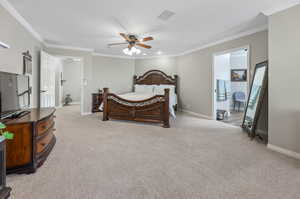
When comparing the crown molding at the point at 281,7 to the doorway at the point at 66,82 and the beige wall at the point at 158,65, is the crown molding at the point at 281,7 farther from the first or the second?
the doorway at the point at 66,82

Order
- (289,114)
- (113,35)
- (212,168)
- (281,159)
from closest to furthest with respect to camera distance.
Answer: (212,168), (281,159), (289,114), (113,35)

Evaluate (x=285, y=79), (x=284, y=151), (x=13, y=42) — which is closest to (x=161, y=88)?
(x=285, y=79)

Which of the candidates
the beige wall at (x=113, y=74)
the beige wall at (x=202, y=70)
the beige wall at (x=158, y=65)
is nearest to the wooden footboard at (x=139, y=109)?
the beige wall at (x=202, y=70)

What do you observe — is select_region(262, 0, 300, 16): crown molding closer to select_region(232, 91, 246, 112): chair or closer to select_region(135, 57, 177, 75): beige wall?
select_region(135, 57, 177, 75): beige wall

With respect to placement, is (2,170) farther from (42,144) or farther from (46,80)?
(46,80)

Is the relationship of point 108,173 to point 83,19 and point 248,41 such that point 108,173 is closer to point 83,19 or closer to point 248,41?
point 83,19

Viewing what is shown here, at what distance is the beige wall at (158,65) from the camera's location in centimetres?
689

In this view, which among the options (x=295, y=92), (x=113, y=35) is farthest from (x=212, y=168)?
(x=113, y=35)

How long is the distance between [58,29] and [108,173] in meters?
3.76

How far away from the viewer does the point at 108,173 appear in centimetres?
193

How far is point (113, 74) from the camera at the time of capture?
7.10 meters

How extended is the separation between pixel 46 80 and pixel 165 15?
4.01 metres

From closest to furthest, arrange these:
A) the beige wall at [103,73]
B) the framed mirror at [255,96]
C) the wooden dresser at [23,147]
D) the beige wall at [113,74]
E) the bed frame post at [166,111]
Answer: the wooden dresser at [23,147] < the framed mirror at [255,96] < the bed frame post at [166,111] < the beige wall at [103,73] < the beige wall at [113,74]

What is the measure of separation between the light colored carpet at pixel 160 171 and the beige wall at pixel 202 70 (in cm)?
213
